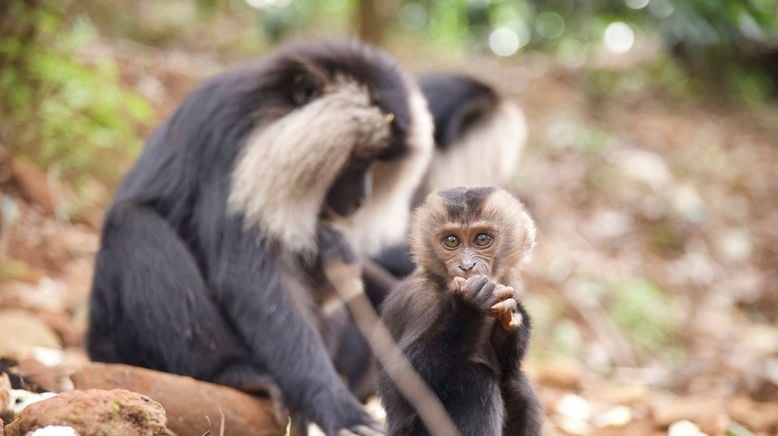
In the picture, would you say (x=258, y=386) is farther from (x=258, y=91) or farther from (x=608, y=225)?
(x=608, y=225)

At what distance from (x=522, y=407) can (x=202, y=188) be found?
6.89 feet

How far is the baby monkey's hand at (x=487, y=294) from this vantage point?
303 cm

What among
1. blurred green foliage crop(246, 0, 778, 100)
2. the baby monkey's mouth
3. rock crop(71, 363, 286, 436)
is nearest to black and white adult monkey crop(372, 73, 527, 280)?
blurred green foliage crop(246, 0, 778, 100)

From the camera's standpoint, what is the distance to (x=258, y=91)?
15.4 feet

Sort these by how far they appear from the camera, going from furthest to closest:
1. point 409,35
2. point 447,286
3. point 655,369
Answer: point 409,35, point 655,369, point 447,286

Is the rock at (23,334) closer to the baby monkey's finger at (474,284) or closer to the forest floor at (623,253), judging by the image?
the forest floor at (623,253)

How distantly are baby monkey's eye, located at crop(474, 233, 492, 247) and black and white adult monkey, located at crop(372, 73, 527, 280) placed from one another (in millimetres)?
3047

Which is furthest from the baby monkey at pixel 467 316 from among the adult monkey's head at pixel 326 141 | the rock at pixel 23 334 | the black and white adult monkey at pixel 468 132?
the black and white adult monkey at pixel 468 132

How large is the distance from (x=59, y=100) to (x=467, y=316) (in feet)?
17.3

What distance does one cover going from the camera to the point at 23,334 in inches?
193

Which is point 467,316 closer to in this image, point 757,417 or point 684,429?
point 684,429

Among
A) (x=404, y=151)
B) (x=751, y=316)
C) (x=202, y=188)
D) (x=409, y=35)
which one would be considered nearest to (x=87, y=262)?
(x=202, y=188)

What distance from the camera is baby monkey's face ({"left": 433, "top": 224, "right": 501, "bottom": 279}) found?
3.30 meters

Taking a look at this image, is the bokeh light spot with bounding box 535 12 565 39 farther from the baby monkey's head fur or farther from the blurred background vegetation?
the baby monkey's head fur
